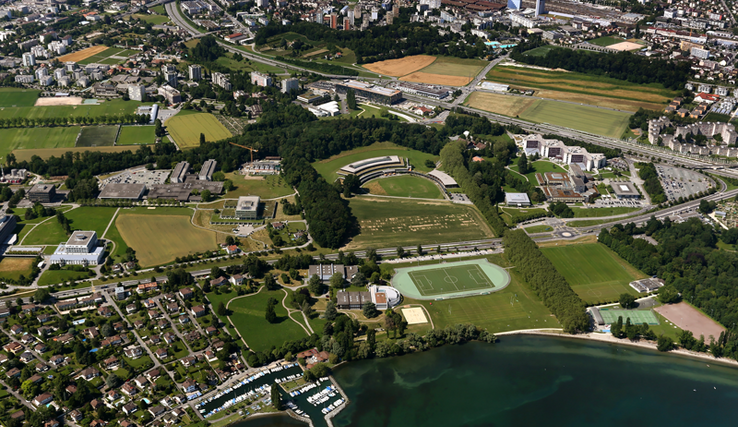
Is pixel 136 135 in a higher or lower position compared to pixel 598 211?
lower

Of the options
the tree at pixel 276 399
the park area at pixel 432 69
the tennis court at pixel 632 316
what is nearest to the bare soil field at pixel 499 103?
the park area at pixel 432 69

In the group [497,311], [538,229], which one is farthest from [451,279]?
[538,229]

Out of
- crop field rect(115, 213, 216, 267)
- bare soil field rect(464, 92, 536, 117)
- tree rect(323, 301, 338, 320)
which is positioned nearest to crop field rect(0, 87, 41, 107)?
crop field rect(115, 213, 216, 267)

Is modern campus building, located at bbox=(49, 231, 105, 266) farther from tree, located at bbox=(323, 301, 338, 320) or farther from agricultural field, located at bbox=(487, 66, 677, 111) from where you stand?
agricultural field, located at bbox=(487, 66, 677, 111)

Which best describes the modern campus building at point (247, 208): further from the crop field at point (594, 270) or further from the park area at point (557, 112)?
the park area at point (557, 112)

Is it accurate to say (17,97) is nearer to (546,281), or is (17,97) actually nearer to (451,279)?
(451,279)

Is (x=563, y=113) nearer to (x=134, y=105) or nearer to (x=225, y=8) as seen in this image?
(x=134, y=105)
